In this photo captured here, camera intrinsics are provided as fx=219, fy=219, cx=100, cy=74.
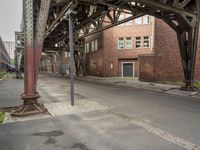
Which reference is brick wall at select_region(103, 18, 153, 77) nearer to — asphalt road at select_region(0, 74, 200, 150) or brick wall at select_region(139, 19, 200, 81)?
brick wall at select_region(139, 19, 200, 81)

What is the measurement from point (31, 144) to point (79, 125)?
176cm

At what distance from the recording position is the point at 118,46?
30.4 meters

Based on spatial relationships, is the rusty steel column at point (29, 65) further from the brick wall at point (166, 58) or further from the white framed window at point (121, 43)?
the white framed window at point (121, 43)

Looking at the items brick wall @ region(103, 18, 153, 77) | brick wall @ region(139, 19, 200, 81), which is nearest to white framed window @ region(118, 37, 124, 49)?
brick wall @ region(103, 18, 153, 77)

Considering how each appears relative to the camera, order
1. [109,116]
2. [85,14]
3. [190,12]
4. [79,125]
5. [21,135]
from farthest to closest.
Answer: [85,14] < [190,12] < [109,116] < [79,125] < [21,135]

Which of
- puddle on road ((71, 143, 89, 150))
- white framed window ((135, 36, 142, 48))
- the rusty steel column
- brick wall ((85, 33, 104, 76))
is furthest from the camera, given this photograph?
brick wall ((85, 33, 104, 76))

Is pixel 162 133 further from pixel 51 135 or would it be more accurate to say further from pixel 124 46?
pixel 124 46

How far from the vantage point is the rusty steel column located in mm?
7711

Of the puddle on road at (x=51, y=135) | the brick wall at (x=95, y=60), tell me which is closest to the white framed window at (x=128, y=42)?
the brick wall at (x=95, y=60)

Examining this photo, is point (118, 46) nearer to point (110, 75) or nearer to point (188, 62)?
point (110, 75)

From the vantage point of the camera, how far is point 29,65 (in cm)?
789

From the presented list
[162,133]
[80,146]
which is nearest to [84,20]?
[162,133]

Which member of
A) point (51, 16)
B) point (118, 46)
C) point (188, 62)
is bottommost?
point (188, 62)

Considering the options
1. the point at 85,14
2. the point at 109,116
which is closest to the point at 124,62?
the point at 85,14
